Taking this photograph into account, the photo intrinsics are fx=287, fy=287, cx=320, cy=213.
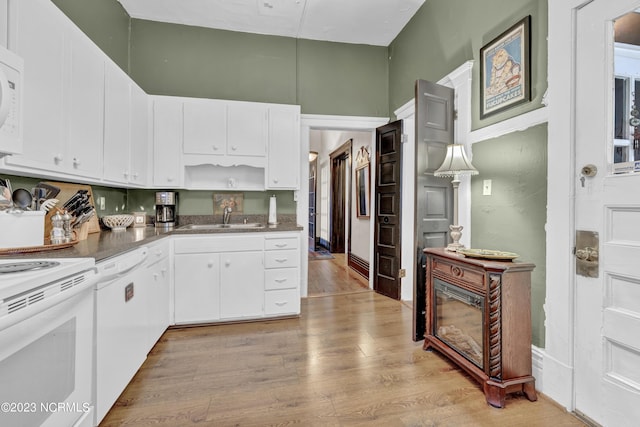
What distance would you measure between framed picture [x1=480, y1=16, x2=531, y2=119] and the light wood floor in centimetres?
192

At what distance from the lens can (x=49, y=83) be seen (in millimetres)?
1596

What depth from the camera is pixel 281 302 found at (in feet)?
9.53

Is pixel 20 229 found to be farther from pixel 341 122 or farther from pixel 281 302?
pixel 341 122

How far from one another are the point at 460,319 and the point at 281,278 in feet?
5.39

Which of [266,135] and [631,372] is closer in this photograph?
[631,372]

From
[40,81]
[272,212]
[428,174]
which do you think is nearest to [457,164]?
[428,174]

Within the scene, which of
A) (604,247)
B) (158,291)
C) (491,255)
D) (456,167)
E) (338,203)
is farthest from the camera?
(338,203)

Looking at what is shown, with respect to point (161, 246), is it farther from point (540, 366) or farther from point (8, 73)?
point (540, 366)

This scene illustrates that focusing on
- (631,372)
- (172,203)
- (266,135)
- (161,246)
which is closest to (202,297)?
(161,246)

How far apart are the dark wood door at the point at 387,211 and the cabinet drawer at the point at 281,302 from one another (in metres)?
1.30

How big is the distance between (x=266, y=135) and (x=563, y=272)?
2.83 metres

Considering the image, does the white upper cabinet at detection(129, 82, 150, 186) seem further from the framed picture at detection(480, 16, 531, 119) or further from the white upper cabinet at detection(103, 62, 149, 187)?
the framed picture at detection(480, 16, 531, 119)

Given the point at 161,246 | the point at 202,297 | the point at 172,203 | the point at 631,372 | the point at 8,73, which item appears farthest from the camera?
the point at 172,203

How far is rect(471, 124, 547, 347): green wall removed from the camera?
1.80 m
